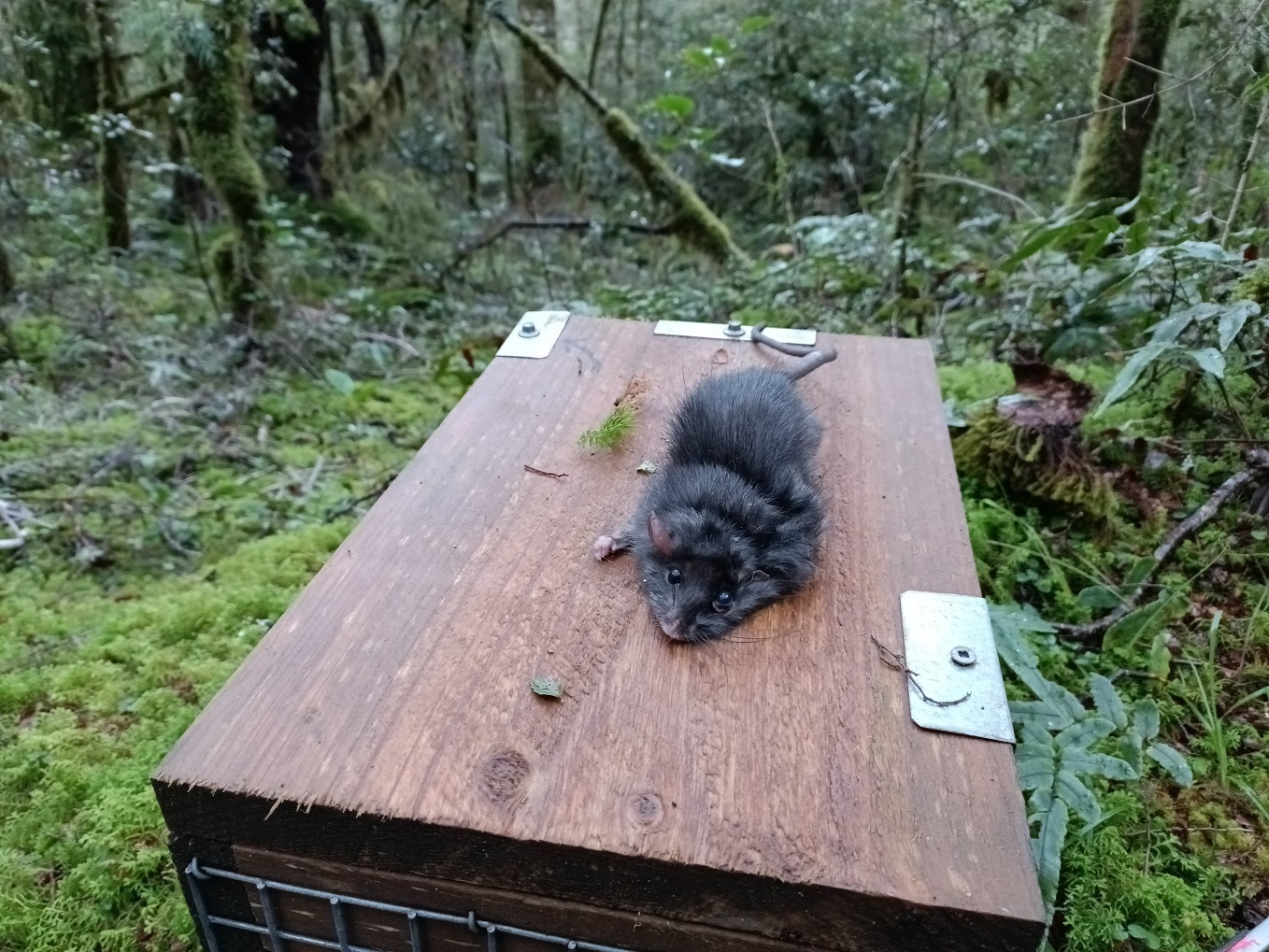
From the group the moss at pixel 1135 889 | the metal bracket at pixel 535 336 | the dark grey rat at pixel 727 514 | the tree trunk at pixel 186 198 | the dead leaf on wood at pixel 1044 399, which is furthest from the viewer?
the tree trunk at pixel 186 198

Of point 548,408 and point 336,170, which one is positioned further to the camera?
point 336,170

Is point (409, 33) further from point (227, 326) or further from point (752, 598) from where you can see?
point (752, 598)

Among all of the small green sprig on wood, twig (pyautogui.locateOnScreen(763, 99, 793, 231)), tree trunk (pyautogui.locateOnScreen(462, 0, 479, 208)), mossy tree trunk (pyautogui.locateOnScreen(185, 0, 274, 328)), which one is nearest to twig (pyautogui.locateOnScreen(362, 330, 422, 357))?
mossy tree trunk (pyautogui.locateOnScreen(185, 0, 274, 328))

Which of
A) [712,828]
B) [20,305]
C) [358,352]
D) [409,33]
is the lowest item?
[358,352]

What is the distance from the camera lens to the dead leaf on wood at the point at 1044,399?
8.84 ft

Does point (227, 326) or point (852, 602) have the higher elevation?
point (852, 602)

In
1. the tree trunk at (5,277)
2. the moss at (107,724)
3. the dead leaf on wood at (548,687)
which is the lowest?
the moss at (107,724)

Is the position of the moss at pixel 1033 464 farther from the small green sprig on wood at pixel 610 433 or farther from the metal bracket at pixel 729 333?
the small green sprig on wood at pixel 610 433

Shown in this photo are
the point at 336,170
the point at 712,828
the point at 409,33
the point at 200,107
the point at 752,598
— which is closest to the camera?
the point at 712,828

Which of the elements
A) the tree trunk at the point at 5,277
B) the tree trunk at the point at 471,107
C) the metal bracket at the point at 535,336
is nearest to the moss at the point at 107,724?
the metal bracket at the point at 535,336

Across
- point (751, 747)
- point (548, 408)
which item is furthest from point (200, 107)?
point (751, 747)

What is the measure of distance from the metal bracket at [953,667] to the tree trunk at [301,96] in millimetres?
5559

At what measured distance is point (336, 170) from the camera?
6652mm

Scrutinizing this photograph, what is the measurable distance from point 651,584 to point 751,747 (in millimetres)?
366
